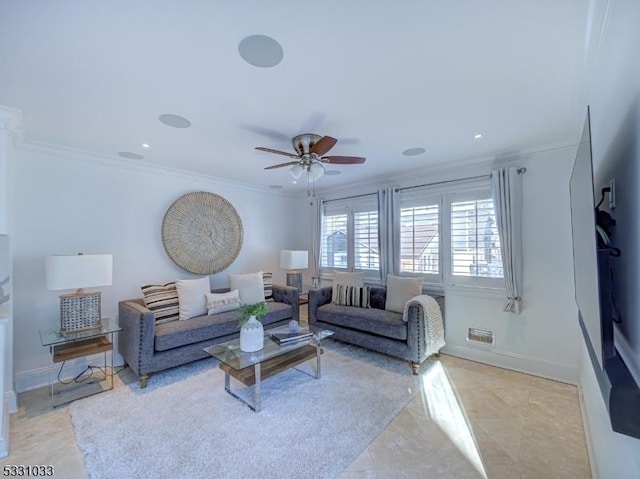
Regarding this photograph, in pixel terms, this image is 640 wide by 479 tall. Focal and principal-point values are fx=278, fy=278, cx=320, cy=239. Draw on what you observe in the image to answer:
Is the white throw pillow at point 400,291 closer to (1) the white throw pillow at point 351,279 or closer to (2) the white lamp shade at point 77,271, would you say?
(1) the white throw pillow at point 351,279

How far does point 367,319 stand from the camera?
3406 millimetres

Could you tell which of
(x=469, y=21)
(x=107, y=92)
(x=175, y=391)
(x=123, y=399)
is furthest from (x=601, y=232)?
(x=123, y=399)

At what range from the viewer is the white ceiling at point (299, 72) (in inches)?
50.8

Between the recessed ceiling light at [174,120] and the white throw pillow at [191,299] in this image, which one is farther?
the white throw pillow at [191,299]

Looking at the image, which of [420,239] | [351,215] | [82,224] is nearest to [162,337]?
[82,224]

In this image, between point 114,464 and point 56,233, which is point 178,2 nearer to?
point 114,464

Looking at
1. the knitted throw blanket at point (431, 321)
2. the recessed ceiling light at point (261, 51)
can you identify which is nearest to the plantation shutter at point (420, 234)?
the knitted throw blanket at point (431, 321)

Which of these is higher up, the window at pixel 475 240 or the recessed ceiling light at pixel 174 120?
the recessed ceiling light at pixel 174 120

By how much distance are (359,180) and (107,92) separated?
334 centimetres

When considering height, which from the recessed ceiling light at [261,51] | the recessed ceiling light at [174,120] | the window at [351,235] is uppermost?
the recessed ceiling light at [174,120]

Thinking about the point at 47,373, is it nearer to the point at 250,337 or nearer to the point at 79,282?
the point at 79,282

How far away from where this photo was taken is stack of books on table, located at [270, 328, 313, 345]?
2801mm

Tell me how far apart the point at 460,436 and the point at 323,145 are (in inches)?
97.4

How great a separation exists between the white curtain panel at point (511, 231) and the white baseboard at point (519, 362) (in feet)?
1.77
